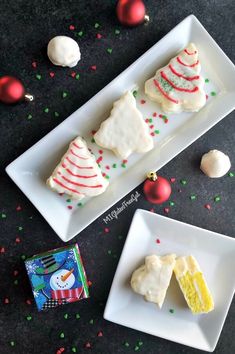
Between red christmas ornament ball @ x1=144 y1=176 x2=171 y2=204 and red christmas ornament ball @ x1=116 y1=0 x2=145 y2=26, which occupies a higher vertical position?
red christmas ornament ball @ x1=116 y1=0 x2=145 y2=26

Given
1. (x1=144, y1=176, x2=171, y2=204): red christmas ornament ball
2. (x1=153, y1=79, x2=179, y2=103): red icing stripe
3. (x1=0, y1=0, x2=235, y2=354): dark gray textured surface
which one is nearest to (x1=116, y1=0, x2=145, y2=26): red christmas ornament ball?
(x1=0, y1=0, x2=235, y2=354): dark gray textured surface

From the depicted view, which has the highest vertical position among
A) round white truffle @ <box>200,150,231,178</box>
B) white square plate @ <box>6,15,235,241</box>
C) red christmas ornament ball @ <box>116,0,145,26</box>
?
red christmas ornament ball @ <box>116,0,145,26</box>

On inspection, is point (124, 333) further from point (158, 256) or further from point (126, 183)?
point (126, 183)

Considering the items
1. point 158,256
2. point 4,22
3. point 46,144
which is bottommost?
point 158,256

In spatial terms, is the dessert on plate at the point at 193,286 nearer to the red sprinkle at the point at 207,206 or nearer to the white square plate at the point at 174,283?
the white square plate at the point at 174,283

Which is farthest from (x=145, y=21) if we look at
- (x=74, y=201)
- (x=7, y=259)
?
(x=7, y=259)

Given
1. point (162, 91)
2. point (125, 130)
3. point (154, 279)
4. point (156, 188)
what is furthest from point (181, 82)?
point (154, 279)

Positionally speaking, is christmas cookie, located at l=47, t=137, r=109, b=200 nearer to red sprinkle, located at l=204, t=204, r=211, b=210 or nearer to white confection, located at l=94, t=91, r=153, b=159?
white confection, located at l=94, t=91, r=153, b=159
